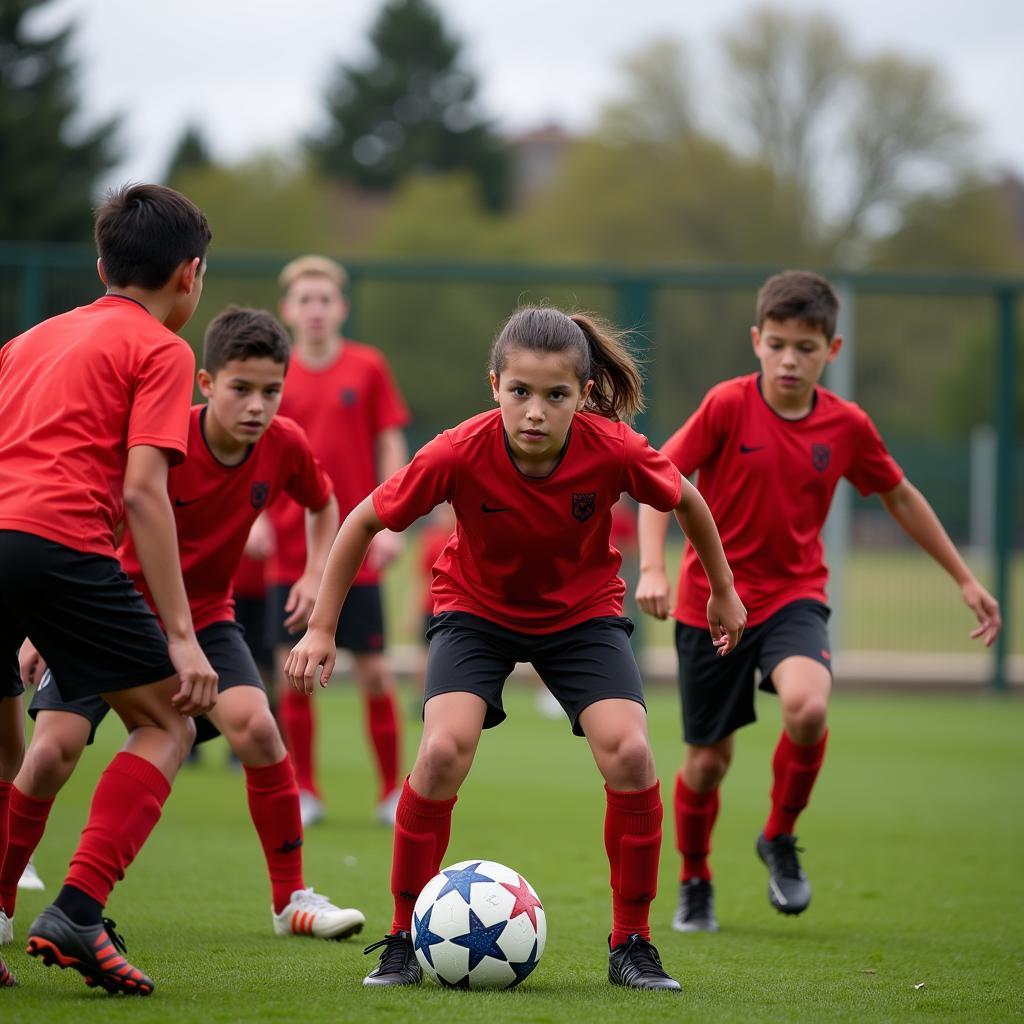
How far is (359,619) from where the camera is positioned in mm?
6801

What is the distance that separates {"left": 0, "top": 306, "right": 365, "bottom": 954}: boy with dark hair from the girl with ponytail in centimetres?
54

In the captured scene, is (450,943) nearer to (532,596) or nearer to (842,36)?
(532,596)

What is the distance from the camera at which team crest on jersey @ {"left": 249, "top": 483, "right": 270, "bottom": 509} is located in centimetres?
462

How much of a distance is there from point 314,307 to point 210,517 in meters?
2.62

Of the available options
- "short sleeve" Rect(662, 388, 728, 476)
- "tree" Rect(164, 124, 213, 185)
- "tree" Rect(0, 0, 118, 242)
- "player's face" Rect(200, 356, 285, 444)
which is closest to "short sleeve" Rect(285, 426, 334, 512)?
"player's face" Rect(200, 356, 285, 444)

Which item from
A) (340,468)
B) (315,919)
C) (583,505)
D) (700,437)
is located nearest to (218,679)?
(315,919)

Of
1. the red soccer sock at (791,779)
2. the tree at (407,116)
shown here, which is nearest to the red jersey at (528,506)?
the red soccer sock at (791,779)

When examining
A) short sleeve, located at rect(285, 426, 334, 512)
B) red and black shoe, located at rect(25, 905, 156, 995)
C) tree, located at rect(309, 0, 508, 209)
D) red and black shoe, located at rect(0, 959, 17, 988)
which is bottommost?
red and black shoe, located at rect(0, 959, 17, 988)

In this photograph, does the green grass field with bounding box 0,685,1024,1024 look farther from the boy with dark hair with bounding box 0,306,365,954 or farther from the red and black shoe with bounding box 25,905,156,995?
the boy with dark hair with bounding box 0,306,365,954

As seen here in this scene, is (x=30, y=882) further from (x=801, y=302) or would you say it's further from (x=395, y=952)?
(x=801, y=302)

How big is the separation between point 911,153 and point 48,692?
3825 centimetres

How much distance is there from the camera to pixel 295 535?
22.6 feet

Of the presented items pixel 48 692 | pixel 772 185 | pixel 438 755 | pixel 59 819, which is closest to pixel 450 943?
pixel 438 755

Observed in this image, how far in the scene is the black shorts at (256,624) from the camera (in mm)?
7883
